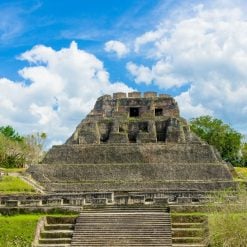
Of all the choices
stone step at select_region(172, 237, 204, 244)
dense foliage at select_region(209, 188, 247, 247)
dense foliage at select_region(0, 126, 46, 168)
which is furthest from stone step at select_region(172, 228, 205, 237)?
dense foliage at select_region(0, 126, 46, 168)

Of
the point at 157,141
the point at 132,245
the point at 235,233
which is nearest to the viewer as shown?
the point at 235,233

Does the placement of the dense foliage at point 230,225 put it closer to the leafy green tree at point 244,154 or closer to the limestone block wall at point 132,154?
the limestone block wall at point 132,154

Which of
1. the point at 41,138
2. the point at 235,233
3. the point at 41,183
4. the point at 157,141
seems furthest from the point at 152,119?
the point at 41,138

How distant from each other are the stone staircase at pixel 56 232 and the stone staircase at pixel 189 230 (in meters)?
4.04

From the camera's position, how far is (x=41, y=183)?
27.5 metres

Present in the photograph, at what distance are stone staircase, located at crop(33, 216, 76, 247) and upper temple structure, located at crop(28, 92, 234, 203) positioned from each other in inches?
208

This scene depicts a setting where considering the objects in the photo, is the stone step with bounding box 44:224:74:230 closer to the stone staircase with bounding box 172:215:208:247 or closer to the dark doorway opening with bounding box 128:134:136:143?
the stone staircase with bounding box 172:215:208:247

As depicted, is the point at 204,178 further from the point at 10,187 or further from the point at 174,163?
the point at 10,187

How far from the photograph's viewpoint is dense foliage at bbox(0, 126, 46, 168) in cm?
4572

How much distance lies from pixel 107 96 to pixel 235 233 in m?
21.9

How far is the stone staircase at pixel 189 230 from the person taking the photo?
1744cm

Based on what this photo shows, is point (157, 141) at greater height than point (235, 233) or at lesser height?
greater

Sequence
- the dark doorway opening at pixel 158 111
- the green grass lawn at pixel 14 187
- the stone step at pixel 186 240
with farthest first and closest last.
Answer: the dark doorway opening at pixel 158 111
the green grass lawn at pixel 14 187
the stone step at pixel 186 240

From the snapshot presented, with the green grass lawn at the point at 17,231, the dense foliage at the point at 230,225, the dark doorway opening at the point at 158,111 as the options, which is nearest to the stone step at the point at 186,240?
the dense foliage at the point at 230,225
